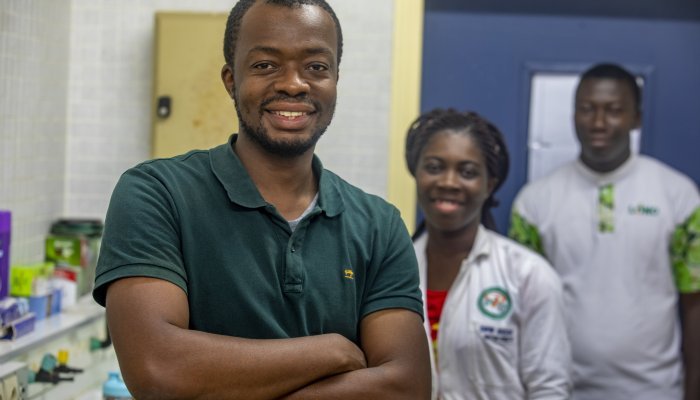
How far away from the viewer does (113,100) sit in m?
3.00

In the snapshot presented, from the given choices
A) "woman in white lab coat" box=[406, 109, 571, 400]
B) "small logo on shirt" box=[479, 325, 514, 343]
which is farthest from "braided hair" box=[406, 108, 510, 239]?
"small logo on shirt" box=[479, 325, 514, 343]

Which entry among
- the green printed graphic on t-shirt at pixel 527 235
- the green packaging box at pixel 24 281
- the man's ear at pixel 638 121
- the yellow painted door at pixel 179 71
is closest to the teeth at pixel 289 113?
the yellow painted door at pixel 179 71

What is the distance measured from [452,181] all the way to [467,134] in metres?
0.15

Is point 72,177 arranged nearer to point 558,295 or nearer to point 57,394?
point 57,394

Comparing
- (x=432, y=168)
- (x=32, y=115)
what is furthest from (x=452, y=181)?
(x=32, y=115)

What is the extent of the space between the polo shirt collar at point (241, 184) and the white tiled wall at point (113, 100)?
4.25 feet

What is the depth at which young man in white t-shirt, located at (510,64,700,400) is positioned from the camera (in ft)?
8.68

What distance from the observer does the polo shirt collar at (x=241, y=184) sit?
4.62 feet

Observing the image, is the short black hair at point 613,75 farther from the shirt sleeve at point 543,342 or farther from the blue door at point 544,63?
the shirt sleeve at point 543,342

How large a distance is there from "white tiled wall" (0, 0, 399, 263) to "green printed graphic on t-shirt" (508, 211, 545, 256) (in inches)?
18.1

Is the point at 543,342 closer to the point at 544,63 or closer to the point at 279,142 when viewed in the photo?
the point at 279,142

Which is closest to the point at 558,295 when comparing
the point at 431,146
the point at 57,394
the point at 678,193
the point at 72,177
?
the point at 431,146

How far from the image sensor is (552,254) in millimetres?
2719

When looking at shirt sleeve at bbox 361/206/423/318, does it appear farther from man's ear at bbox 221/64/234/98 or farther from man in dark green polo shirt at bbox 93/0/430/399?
man's ear at bbox 221/64/234/98
